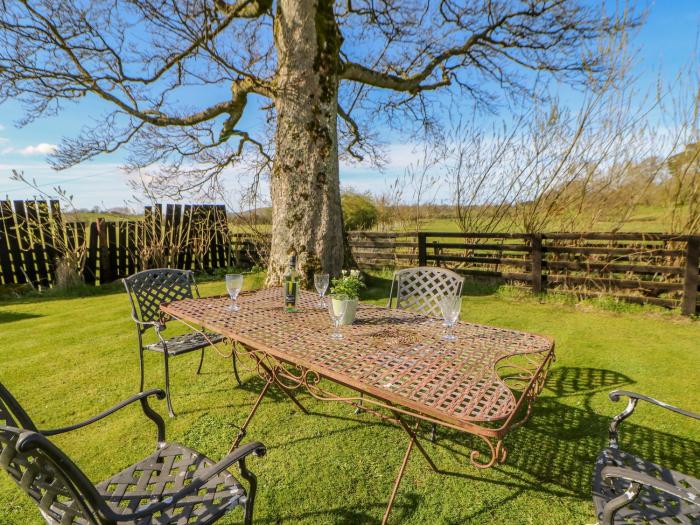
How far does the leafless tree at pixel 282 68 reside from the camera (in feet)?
14.8

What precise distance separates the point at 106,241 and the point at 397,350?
7587 mm

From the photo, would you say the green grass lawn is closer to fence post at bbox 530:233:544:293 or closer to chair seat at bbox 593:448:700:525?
chair seat at bbox 593:448:700:525

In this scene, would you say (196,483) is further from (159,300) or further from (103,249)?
(103,249)

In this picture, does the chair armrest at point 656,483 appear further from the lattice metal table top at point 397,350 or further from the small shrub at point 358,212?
the small shrub at point 358,212

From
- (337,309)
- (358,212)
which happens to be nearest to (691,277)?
(337,309)

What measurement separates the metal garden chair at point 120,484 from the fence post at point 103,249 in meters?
7.06

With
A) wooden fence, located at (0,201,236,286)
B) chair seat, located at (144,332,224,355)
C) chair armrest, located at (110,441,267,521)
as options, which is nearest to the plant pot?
chair armrest, located at (110,441,267,521)

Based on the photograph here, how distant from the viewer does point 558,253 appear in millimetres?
5441

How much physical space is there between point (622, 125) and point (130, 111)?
24.9 ft

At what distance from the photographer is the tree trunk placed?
4.57 meters

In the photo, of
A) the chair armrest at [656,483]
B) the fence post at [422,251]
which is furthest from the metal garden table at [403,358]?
the fence post at [422,251]

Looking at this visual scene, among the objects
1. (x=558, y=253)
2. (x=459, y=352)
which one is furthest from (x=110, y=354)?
(x=558, y=253)

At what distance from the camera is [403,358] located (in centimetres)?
156

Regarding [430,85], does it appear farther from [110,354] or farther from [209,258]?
[110,354]
